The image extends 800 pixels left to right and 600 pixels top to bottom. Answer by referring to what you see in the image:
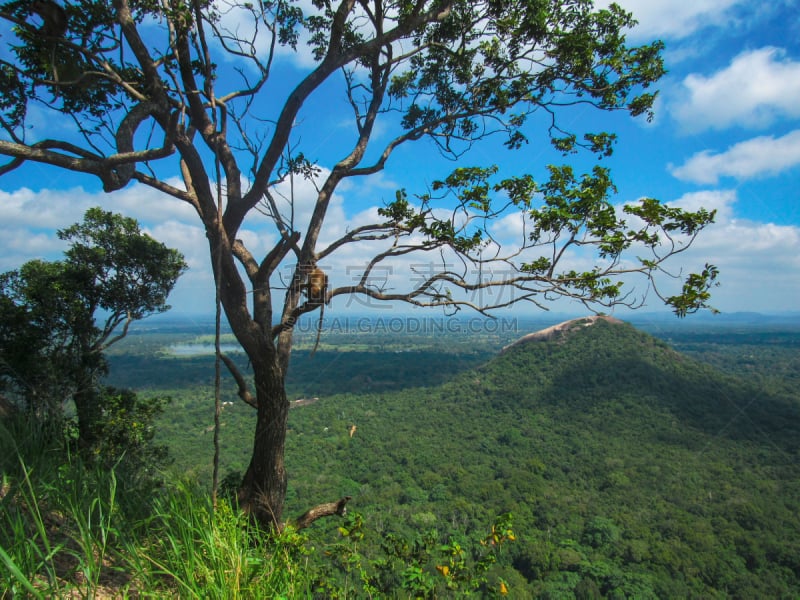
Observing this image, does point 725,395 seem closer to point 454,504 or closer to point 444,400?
point 444,400

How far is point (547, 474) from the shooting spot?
27969mm

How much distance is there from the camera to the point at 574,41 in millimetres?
3523

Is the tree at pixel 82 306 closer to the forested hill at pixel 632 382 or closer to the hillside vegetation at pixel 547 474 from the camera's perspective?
the hillside vegetation at pixel 547 474

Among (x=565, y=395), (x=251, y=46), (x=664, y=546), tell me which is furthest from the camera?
(x=565, y=395)

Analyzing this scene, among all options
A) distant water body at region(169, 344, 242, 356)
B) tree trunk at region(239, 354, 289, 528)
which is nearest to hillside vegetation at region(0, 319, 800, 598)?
tree trunk at region(239, 354, 289, 528)

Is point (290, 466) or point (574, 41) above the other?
point (574, 41)

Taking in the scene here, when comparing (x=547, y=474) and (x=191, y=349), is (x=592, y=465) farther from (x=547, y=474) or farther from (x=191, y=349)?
(x=191, y=349)

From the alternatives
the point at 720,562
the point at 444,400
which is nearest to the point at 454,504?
the point at 720,562

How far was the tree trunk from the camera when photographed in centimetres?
299

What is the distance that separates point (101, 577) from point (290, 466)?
26.6 metres

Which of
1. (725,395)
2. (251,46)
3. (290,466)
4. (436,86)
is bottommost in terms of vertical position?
(290,466)

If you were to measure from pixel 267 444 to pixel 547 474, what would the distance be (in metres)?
29.5

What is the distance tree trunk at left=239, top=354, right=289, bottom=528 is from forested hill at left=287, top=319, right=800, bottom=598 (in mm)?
18159

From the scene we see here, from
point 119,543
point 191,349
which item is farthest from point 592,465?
point 191,349
